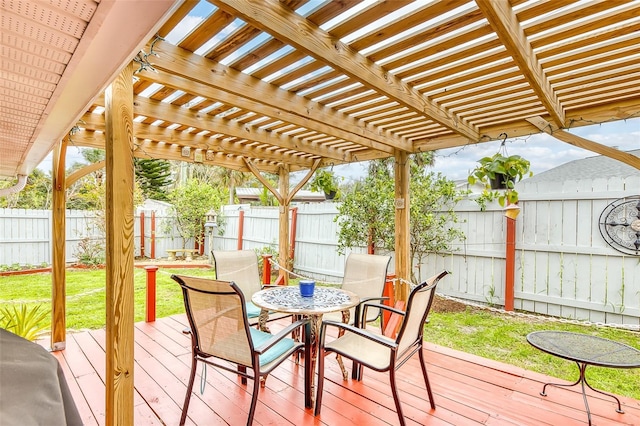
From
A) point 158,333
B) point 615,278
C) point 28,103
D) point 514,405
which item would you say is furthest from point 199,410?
point 615,278

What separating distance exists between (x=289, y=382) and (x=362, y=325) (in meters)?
0.77

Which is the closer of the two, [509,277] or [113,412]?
[113,412]

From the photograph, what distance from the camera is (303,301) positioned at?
2674 millimetres

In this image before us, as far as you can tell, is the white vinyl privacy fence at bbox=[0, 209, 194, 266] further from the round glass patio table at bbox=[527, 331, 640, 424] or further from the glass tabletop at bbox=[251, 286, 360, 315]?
the round glass patio table at bbox=[527, 331, 640, 424]

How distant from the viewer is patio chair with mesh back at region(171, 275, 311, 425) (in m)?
2.03

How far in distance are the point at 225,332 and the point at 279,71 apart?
179 cm

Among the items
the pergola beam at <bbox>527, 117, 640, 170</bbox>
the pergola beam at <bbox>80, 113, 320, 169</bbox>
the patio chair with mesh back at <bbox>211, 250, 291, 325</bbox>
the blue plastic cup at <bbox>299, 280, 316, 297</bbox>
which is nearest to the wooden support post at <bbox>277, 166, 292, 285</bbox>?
the pergola beam at <bbox>80, 113, 320, 169</bbox>

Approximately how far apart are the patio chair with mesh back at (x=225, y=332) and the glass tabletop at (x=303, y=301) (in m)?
0.20

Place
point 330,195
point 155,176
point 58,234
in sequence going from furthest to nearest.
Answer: point 155,176 → point 330,195 → point 58,234

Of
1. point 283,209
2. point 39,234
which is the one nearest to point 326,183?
point 283,209

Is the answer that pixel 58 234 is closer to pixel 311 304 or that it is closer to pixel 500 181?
pixel 311 304

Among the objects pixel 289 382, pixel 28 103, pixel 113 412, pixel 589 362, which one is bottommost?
pixel 289 382

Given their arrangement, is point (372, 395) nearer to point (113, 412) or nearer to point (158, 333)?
point (113, 412)

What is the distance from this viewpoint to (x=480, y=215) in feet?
16.5
